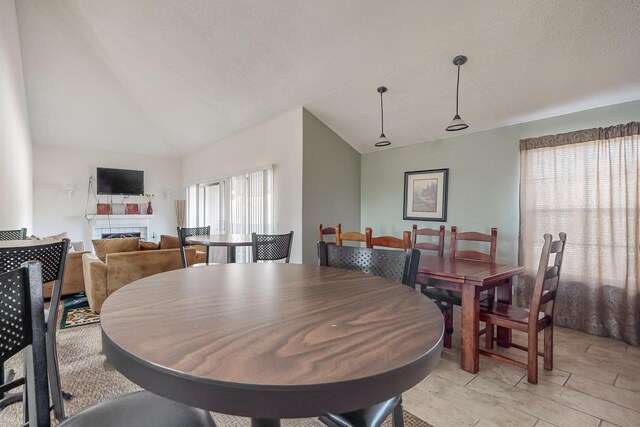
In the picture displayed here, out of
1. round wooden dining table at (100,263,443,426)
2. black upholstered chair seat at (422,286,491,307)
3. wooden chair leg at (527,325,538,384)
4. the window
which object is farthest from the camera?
the window

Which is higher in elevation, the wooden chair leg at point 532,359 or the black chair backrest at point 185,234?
the black chair backrest at point 185,234

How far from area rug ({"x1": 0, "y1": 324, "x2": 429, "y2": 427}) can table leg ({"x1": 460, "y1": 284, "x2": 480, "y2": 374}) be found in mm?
732

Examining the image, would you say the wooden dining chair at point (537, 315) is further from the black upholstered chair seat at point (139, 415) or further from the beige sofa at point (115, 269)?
the beige sofa at point (115, 269)

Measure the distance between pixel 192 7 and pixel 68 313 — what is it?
3.34 metres

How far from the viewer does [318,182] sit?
4.16 m

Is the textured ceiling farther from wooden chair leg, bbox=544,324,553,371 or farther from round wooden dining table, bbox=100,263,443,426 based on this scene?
round wooden dining table, bbox=100,263,443,426

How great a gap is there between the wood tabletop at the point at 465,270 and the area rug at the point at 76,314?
320 cm

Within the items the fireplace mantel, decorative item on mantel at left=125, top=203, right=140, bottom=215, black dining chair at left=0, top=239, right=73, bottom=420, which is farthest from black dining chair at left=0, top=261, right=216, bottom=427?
decorative item on mantel at left=125, top=203, right=140, bottom=215

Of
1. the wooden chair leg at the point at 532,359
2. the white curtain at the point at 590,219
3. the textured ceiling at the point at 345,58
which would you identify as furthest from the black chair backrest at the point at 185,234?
the white curtain at the point at 590,219

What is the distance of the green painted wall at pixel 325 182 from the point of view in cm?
402

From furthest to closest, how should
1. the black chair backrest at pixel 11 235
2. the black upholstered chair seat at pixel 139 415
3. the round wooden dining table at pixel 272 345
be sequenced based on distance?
the black chair backrest at pixel 11 235 < the black upholstered chair seat at pixel 139 415 < the round wooden dining table at pixel 272 345

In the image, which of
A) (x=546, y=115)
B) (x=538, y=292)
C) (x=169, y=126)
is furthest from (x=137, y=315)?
(x=169, y=126)

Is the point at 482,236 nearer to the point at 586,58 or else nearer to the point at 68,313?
the point at 586,58

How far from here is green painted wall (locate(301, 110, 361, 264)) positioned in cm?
402
